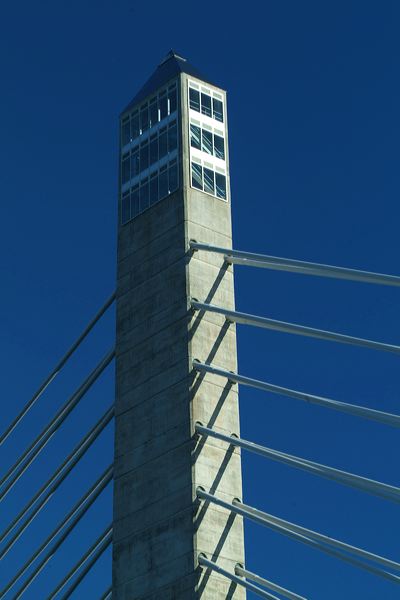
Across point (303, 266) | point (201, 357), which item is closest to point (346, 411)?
point (303, 266)

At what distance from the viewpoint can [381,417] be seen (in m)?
40.0

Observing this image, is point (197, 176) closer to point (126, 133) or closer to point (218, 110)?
point (218, 110)

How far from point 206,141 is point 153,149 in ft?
6.42

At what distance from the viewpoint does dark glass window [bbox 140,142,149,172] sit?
5427 centimetres

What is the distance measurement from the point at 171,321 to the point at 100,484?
5774 millimetres

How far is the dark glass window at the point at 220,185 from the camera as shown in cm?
5266

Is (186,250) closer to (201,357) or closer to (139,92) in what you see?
(201,357)

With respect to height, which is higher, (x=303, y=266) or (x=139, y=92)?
(x=139, y=92)

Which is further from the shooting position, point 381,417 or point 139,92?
point 139,92

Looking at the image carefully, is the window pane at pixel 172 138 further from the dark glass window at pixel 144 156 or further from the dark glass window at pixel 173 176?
the dark glass window at pixel 144 156

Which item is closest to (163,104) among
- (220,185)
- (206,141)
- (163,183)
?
(206,141)

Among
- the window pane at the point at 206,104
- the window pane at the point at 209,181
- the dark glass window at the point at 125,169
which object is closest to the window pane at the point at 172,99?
the window pane at the point at 206,104

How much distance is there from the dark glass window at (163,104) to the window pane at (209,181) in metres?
2.81

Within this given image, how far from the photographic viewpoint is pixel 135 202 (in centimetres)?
5391
